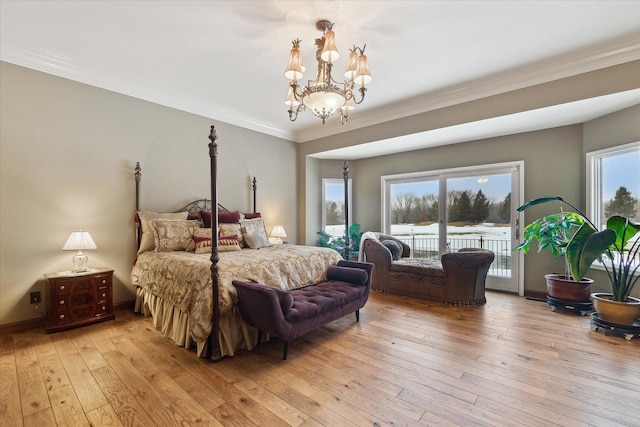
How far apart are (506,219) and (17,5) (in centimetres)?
655

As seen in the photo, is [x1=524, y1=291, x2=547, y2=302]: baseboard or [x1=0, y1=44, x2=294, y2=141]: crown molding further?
[x1=524, y1=291, x2=547, y2=302]: baseboard

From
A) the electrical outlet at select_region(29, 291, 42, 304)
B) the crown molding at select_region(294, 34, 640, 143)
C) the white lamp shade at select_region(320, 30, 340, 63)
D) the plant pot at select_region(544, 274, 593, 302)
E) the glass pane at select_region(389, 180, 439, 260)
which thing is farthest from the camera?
the glass pane at select_region(389, 180, 439, 260)

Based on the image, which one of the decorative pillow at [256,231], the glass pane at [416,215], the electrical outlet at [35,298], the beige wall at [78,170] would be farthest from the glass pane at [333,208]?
the electrical outlet at [35,298]

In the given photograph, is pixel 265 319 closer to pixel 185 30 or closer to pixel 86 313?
pixel 86 313

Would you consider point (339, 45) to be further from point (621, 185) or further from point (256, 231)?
point (621, 185)

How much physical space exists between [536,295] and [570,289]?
2.65ft

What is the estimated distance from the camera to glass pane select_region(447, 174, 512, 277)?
486 centimetres

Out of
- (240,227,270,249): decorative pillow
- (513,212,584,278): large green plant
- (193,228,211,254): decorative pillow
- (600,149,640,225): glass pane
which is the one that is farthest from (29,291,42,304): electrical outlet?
(600,149,640,225): glass pane

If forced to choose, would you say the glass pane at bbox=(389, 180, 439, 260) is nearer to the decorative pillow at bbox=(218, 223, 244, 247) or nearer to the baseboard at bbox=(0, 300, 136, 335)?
the decorative pillow at bbox=(218, 223, 244, 247)

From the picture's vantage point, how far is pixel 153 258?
3.35 m

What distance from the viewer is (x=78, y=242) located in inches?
125

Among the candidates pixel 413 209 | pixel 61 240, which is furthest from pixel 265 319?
pixel 413 209

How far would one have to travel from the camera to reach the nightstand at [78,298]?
3059mm

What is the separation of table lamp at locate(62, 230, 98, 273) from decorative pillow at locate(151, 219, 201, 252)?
0.65m
